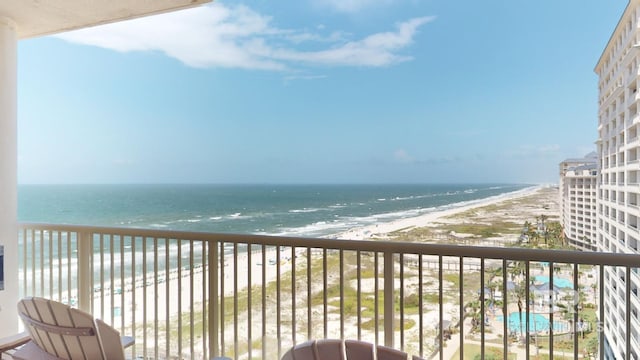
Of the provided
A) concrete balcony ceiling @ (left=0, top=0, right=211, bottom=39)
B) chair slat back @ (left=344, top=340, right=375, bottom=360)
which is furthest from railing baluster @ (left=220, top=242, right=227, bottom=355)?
concrete balcony ceiling @ (left=0, top=0, right=211, bottom=39)

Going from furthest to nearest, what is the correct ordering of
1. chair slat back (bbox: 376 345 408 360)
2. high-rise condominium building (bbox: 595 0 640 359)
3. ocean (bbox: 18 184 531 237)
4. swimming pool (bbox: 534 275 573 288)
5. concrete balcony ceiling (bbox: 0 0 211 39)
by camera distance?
ocean (bbox: 18 184 531 237) → high-rise condominium building (bbox: 595 0 640 359) → concrete balcony ceiling (bbox: 0 0 211 39) → swimming pool (bbox: 534 275 573 288) → chair slat back (bbox: 376 345 408 360)

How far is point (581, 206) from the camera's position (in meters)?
6.18

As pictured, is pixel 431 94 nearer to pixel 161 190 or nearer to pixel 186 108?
pixel 186 108

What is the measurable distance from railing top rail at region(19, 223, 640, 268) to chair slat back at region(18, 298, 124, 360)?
2.77 feet

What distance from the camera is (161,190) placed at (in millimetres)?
24766

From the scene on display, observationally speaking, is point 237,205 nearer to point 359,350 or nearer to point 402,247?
point 402,247

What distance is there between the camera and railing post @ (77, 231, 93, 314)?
2.70m

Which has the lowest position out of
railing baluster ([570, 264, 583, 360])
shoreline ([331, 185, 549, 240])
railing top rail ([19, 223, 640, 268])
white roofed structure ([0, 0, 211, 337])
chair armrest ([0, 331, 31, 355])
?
shoreline ([331, 185, 549, 240])

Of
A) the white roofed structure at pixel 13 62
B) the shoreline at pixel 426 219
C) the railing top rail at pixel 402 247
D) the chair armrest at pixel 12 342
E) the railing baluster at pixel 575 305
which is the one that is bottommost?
the shoreline at pixel 426 219

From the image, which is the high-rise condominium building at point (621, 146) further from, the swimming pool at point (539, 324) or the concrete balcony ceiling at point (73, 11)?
the concrete balcony ceiling at point (73, 11)

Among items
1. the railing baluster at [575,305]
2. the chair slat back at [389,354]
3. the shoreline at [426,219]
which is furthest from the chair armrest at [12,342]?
the shoreline at [426,219]

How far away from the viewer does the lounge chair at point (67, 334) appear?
152cm

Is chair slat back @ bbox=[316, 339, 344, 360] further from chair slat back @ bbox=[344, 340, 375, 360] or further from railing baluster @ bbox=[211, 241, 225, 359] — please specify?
railing baluster @ bbox=[211, 241, 225, 359]

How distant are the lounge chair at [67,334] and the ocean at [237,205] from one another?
1493cm
